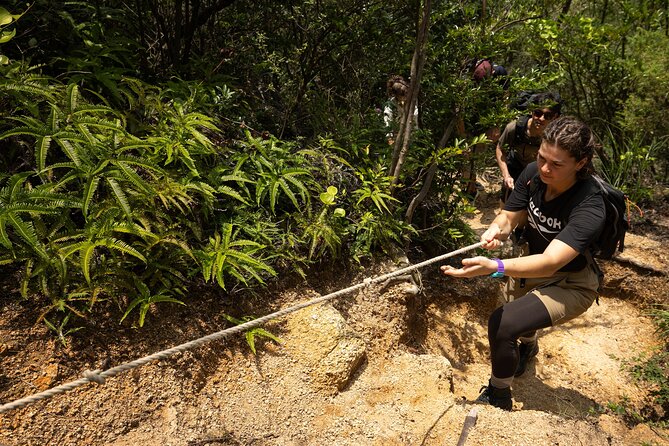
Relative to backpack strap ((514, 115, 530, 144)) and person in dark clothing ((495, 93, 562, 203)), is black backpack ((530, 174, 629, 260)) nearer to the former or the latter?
person in dark clothing ((495, 93, 562, 203))

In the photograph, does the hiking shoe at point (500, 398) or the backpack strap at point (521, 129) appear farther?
the backpack strap at point (521, 129)

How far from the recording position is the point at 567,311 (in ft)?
10.6

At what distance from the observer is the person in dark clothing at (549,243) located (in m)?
2.91

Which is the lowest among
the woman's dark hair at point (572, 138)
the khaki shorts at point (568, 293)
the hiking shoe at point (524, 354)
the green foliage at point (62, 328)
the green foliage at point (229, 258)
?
the hiking shoe at point (524, 354)

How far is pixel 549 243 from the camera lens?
3.26 meters

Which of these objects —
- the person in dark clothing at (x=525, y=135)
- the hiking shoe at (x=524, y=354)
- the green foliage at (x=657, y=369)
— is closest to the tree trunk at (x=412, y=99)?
the person in dark clothing at (x=525, y=135)

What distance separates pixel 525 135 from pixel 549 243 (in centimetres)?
198

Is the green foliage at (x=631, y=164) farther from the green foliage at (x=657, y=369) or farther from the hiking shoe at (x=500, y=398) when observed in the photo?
the hiking shoe at (x=500, y=398)

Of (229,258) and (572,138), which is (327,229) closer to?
(229,258)

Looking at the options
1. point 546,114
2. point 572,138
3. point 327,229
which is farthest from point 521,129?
point 327,229

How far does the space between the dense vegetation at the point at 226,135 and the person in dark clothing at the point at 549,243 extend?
0.96 metres

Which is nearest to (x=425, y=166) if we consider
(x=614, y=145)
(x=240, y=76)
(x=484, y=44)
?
(x=484, y=44)

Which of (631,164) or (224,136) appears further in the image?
(631,164)

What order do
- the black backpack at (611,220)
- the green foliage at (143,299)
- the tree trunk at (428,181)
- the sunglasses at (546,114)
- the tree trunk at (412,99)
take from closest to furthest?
the green foliage at (143,299)
the black backpack at (611,220)
the tree trunk at (412,99)
the tree trunk at (428,181)
the sunglasses at (546,114)
